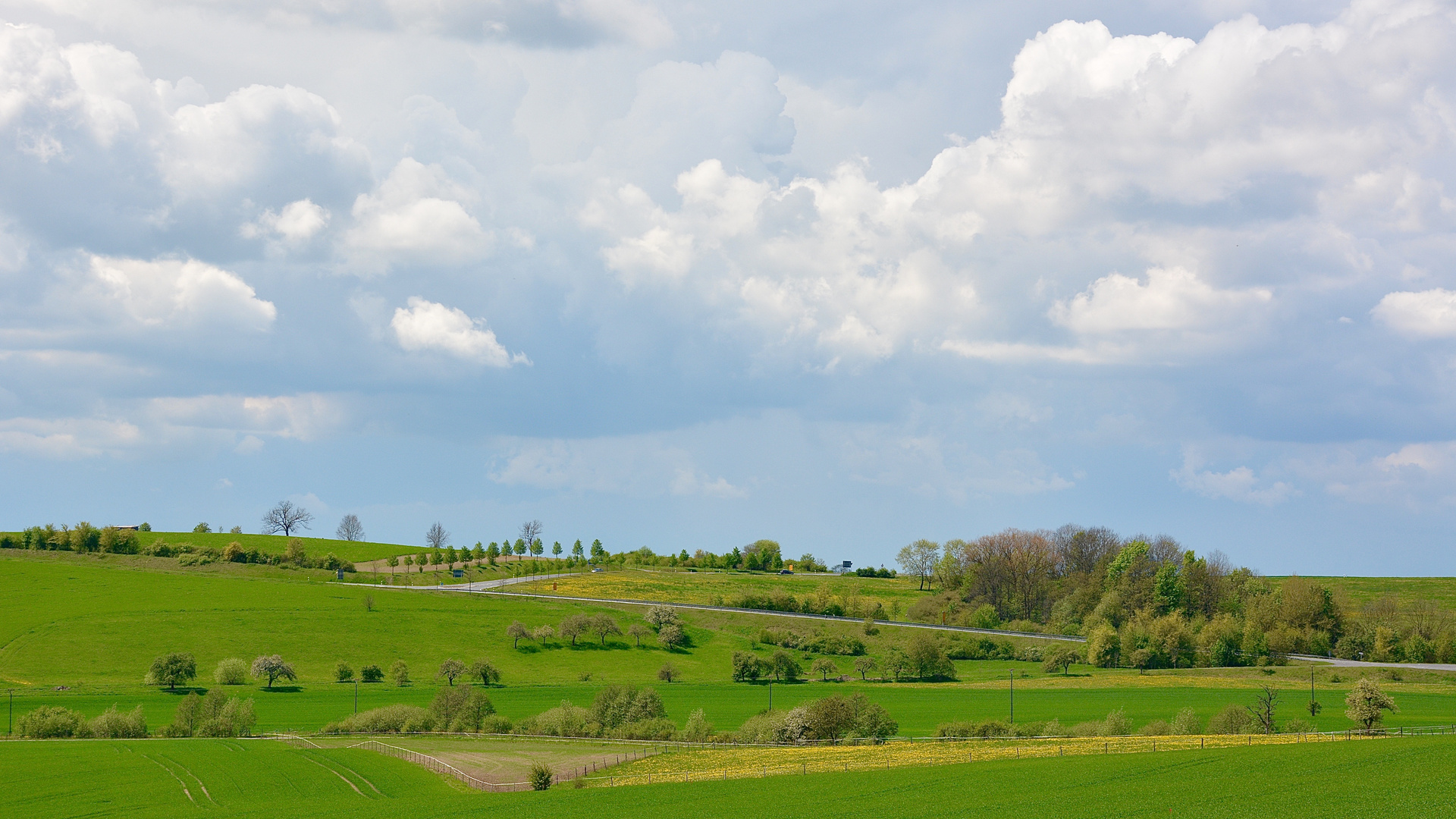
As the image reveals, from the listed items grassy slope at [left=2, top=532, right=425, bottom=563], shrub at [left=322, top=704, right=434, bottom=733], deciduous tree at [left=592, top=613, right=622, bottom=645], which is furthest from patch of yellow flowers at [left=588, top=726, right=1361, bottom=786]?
grassy slope at [left=2, top=532, right=425, bottom=563]

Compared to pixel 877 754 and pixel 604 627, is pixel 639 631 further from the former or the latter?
pixel 877 754

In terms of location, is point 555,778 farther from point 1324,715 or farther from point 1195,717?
point 1324,715

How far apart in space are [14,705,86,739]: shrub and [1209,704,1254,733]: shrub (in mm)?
79675

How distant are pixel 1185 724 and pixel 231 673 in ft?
267

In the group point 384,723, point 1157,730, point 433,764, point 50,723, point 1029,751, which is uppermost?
point 1157,730

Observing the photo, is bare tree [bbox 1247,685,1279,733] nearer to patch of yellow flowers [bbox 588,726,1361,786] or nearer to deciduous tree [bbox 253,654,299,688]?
patch of yellow flowers [bbox 588,726,1361,786]

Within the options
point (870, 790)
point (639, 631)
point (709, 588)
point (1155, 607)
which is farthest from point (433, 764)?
point (709, 588)

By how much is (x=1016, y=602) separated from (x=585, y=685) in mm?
75539

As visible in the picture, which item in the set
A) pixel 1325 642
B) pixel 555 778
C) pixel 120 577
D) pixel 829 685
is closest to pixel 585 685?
pixel 829 685

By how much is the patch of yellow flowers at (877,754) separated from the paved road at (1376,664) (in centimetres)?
4829

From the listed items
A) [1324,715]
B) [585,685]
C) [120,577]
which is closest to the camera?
[1324,715]

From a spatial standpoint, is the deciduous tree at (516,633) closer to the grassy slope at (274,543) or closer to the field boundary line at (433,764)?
the field boundary line at (433,764)

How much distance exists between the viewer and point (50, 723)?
240 feet

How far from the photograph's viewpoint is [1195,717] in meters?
71.4
